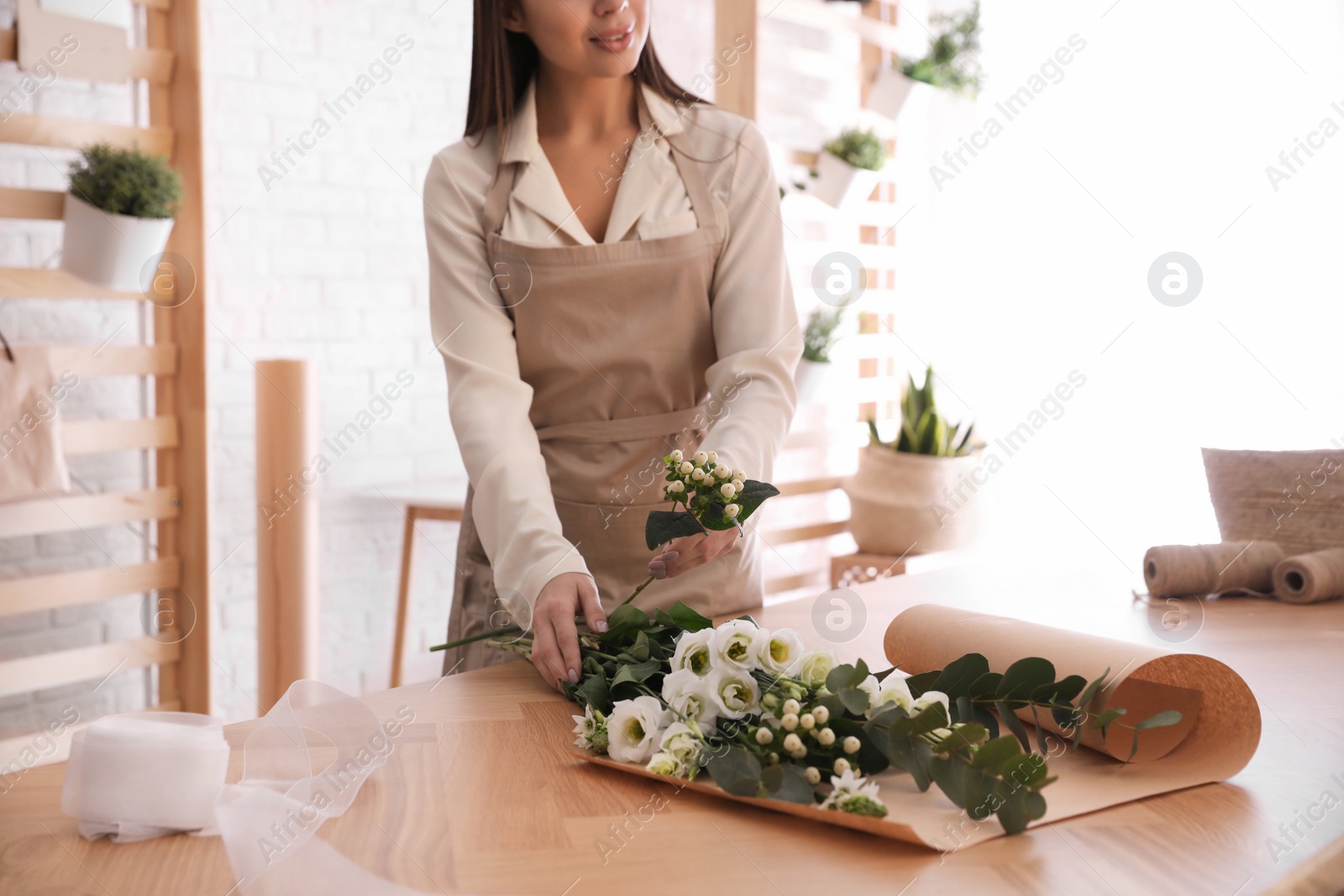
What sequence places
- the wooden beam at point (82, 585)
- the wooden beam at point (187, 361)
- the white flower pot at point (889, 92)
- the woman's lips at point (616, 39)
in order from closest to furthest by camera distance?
the woman's lips at point (616, 39), the wooden beam at point (82, 585), the wooden beam at point (187, 361), the white flower pot at point (889, 92)

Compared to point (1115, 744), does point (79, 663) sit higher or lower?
lower

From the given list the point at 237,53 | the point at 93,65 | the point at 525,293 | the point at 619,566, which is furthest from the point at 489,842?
the point at 237,53

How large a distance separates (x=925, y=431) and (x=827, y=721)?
2894mm

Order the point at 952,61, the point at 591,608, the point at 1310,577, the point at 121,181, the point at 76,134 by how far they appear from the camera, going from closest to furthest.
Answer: the point at 591,608 → the point at 1310,577 → the point at 121,181 → the point at 76,134 → the point at 952,61

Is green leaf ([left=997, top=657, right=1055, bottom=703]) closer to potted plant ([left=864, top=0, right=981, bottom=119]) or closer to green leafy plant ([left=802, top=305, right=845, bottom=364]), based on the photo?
green leafy plant ([left=802, top=305, right=845, bottom=364])

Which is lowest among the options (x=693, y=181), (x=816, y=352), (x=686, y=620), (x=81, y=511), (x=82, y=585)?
(x=82, y=585)

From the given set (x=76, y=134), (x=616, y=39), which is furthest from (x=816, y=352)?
(x=616, y=39)

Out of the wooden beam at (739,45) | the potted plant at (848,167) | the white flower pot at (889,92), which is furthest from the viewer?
the white flower pot at (889,92)

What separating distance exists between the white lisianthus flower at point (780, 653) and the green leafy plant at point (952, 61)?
3532 millimetres

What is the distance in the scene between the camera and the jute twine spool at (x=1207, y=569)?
1.50 meters

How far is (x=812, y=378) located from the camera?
380 centimetres

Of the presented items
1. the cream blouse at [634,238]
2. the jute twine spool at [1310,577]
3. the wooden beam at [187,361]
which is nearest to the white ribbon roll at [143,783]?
the cream blouse at [634,238]

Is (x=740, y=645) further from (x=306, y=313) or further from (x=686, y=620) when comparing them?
(x=306, y=313)

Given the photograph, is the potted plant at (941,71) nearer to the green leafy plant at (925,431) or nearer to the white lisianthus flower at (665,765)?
the green leafy plant at (925,431)
